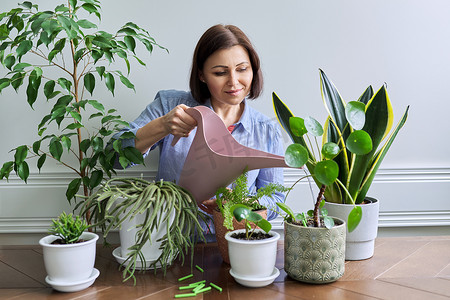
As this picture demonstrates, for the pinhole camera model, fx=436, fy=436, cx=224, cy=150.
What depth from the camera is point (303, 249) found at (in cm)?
97

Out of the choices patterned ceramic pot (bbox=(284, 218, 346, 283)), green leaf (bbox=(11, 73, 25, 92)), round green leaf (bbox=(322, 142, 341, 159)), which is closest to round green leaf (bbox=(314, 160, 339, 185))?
round green leaf (bbox=(322, 142, 341, 159))

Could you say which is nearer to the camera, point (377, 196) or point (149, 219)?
point (149, 219)

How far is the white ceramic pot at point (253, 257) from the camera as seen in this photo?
36.8 inches

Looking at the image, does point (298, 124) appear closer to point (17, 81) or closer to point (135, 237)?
point (135, 237)

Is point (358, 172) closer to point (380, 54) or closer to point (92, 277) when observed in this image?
point (92, 277)

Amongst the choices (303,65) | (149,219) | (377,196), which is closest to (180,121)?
(149,219)

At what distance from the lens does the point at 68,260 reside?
0.92 m

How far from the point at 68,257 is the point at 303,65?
48.8 inches

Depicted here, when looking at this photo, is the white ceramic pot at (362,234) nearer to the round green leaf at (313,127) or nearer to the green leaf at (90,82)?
the round green leaf at (313,127)

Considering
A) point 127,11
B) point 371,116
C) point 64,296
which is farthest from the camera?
point 127,11

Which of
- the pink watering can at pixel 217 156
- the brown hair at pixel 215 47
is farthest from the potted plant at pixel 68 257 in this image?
the brown hair at pixel 215 47

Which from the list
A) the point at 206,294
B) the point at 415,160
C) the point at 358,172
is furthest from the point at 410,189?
the point at 206,294

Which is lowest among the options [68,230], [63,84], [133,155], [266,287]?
[266,287]

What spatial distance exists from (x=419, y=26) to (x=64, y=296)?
5.42 ft
